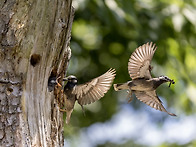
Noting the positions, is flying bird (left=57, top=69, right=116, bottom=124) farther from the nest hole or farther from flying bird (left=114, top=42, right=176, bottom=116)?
the nest hole

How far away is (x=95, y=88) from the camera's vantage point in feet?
11.1

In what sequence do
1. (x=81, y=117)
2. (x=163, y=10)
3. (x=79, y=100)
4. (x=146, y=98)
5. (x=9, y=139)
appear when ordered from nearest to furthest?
(x=9, y=139)
(x=146, y=98)
(x=79, y=100)
(x=163, y=10)
(x=81, y=117)

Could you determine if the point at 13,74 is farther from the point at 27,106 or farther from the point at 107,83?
the point at 107,83

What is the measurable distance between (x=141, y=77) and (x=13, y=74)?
85cm

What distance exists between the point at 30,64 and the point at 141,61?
0.77 metres

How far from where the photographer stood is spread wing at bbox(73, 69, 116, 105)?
3346 mm

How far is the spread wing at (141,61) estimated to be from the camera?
301 cm

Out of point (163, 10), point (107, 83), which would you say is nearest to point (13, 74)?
point (107, 83)

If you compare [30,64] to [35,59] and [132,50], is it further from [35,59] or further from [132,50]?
[132,50]

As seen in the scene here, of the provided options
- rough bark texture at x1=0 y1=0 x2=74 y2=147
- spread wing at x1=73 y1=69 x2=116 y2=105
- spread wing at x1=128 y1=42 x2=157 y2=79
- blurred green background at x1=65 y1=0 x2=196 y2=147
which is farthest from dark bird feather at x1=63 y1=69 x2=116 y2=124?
blurred green background at x1=65 y1=0 x2=196 y2=147

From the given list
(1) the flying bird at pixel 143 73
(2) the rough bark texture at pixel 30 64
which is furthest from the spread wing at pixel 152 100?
(2) the rough bark texture at pixel 30 64

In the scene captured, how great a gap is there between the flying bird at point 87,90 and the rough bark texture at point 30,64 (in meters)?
0.13

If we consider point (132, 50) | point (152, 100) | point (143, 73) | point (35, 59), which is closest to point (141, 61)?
point (143, 73)

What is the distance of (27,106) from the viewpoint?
322cm
